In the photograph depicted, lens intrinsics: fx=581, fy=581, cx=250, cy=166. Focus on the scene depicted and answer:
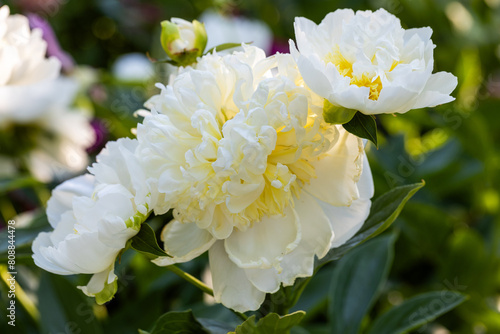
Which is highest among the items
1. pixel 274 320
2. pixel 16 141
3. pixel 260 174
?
pixel 260 174

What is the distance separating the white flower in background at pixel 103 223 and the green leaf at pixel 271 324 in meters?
0.10

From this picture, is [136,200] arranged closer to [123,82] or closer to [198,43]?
[198,43]

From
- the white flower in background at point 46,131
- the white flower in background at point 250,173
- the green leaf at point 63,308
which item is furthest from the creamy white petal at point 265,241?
the white flower in background at point 46,131

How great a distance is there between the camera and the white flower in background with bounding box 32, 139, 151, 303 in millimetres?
389

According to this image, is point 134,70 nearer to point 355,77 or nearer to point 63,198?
point 63,198

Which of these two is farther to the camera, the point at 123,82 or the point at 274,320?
the point at 123,82

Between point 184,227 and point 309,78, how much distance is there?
0.50ft

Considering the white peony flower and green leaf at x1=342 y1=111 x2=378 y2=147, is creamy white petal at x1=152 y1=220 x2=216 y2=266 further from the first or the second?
the white peony flower

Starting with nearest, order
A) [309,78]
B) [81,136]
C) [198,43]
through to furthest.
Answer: [309,78], [198,43], [81,136]

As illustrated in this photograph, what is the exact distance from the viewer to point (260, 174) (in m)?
0.40

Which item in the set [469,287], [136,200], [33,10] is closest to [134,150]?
[136,200]

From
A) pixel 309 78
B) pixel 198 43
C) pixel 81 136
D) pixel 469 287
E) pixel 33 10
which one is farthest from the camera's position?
pixel 33 10

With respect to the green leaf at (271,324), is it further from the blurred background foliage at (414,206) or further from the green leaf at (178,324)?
the blurred background foliage at (414,206)

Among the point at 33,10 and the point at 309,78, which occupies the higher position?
the point at 309,78
